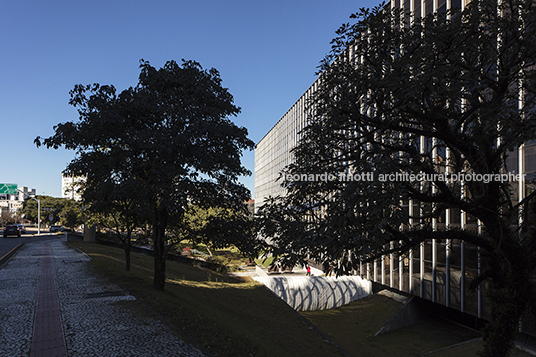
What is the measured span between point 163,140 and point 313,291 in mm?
20502

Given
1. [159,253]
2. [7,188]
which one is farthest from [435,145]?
[7,188]

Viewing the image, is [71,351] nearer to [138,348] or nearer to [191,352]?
[138,348]

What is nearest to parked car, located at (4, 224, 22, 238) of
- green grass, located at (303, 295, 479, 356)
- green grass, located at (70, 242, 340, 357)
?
green grass, located at (70, 242, 340, 357)

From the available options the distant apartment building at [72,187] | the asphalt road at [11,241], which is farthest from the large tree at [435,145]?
the asphalt road at [11,241]

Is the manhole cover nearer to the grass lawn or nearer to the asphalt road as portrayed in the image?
the grass lawn

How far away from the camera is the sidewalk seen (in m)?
6.99

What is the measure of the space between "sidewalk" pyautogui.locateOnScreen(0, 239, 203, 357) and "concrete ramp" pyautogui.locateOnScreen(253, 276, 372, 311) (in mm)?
15412

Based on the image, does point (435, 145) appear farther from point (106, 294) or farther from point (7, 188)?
point (7, 188)

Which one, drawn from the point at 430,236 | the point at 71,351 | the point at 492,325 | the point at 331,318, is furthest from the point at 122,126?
the point at 331,318

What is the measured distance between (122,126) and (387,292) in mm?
25195

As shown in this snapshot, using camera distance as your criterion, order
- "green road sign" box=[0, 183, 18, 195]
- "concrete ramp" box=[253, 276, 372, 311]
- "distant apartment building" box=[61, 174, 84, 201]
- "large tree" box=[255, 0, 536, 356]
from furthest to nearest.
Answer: "green road sign" box=[0, 183, 18, 195] → "concrete ramp" box=[253, 276, 372, 311] → "distant apartment building" box=[61, 174, 84, 201] → "large tree" box=[255, 0, 536, 356]

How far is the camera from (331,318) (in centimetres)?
2622

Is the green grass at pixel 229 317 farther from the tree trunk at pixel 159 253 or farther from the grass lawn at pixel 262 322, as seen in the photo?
the tree trunk at pixel 159 253

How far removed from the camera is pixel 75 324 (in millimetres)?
8406
